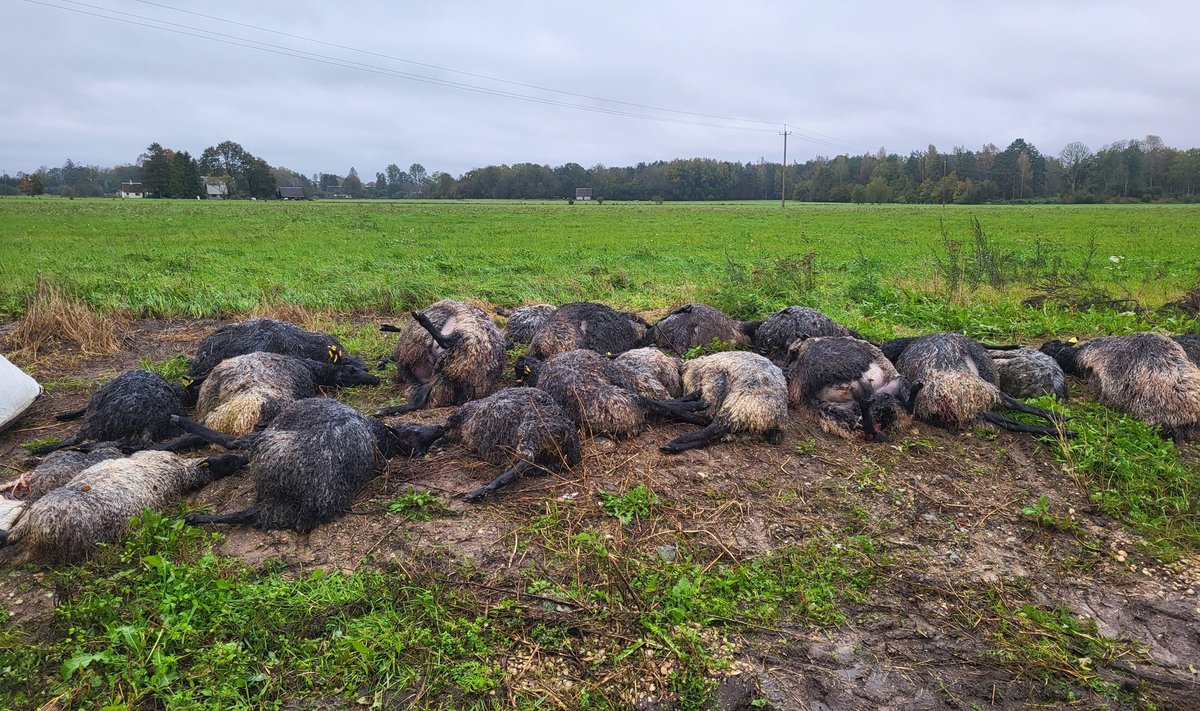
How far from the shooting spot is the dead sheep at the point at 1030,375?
21.1 feet

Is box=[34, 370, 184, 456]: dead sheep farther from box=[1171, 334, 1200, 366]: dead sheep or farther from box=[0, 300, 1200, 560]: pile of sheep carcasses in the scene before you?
box=[1171, 334, 1200, 366]: dead sheep

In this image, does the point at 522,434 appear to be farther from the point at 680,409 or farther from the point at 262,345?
the point at 262,345

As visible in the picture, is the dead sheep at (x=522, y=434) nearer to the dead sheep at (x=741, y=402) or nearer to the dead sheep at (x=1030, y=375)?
the dead sheep at (x=741, y=402)

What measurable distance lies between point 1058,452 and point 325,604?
18.6 feet

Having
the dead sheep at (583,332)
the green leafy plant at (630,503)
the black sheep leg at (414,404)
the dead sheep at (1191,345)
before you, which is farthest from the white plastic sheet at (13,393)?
the dead sheep at (1191,345)

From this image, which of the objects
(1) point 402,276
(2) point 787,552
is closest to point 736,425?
(2) point 787,552

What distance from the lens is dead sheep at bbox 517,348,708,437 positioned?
562 centimetres

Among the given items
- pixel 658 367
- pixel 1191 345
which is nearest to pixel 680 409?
pixel 658 367

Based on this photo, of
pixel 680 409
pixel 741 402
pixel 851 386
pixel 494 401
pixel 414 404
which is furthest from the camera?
pixel 414 404

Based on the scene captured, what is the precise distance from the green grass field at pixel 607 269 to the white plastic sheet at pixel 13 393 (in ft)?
15.0

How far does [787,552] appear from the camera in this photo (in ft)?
13.3

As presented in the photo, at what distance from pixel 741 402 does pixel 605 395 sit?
120 cm

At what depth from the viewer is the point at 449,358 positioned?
646 centimetres

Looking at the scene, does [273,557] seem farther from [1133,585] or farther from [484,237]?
[484,237]
